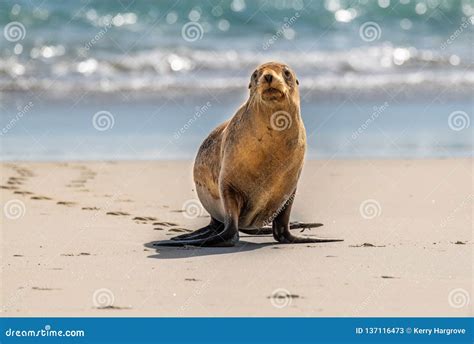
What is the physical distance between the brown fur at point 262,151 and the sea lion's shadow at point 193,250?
0.92ft

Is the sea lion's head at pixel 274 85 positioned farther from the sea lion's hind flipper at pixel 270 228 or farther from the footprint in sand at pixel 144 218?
the footprint in sand at pixel 144 218

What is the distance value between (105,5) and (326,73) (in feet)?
26.0

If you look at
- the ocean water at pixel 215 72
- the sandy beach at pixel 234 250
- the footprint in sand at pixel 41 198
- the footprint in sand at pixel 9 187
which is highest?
the ocean water at pixel 215 72

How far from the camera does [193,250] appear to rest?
686 centimetres

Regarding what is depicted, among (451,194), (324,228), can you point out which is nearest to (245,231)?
(324,228)

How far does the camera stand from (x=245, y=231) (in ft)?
25.0

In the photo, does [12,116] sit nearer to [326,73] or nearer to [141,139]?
[141,139]

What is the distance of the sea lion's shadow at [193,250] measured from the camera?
6.70 metres

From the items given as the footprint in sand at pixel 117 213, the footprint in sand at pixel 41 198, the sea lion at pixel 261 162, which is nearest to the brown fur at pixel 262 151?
the sea lion at pixel 261 162

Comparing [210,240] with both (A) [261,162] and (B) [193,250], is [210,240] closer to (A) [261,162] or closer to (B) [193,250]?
(B) [193,250]

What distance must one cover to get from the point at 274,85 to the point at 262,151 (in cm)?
59

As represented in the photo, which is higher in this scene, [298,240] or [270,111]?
[270,111]

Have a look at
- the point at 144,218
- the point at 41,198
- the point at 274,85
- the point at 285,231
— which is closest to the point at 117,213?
the point at 144,218

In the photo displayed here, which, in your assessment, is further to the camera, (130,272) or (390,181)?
(390,181)
